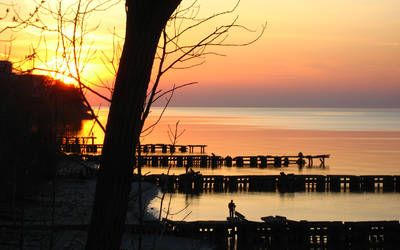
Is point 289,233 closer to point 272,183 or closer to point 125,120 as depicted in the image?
point 272,183

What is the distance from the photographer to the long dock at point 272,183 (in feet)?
190

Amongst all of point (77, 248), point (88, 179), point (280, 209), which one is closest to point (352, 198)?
point (280, 209)

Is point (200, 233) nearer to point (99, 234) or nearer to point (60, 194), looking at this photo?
point (60, 194)

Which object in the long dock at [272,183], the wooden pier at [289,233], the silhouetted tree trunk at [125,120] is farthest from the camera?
the long dock at [272,183]

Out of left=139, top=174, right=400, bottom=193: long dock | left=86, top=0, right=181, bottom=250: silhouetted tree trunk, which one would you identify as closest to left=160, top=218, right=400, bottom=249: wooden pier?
left=139, top=174, right=400, bottom=193: long dock

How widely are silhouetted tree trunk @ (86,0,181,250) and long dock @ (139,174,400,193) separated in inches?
2057

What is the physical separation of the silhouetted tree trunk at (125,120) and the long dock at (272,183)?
171 ft

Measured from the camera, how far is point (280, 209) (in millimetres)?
48344

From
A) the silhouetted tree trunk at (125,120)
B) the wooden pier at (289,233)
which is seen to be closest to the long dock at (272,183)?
the wooden pier at (289,233)

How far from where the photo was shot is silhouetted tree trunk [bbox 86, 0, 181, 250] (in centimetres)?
410

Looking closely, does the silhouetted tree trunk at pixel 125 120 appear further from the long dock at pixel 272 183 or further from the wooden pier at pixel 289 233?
the long dock at pixel 272 183

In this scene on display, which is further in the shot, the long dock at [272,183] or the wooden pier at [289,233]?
the long dock at [272,183]

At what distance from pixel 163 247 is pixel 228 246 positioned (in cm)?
486

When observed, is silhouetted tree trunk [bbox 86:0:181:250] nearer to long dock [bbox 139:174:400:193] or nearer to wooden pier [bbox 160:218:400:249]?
wooden pier [bbox 160:218:400:249]
